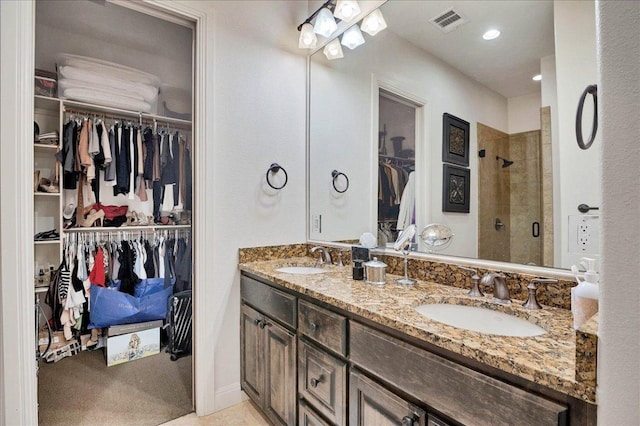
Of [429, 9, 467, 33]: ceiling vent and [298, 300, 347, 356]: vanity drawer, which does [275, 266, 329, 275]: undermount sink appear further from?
[429, 9, 467, 33]: ceiling vent

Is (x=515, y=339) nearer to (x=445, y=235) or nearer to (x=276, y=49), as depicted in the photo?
(x=445, y=235)

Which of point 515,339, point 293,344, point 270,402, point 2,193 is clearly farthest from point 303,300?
point 2,193

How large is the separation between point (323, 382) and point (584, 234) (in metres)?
1.13

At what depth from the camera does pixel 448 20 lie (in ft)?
5.15

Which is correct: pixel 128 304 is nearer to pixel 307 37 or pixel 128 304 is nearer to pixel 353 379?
pixel 353 379

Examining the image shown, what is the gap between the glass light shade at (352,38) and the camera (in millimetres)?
1983

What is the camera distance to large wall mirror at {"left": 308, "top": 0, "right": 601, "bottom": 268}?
1.15 m

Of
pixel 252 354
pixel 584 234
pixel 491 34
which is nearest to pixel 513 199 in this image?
pixel 584 234

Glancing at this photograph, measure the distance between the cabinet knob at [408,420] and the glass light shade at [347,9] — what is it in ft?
6.76

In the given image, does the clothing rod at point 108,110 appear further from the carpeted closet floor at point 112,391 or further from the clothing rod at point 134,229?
the carpeted closet floor at point 112,391

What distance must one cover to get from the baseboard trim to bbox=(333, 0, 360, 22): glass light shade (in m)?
2.40

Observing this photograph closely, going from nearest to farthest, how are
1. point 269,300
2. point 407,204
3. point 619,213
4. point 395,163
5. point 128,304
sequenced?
point 619,213, point 269,300, point 407,204, point 395,163, point 128,304

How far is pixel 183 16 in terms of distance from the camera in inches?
71.6

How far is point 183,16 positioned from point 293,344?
194cm
